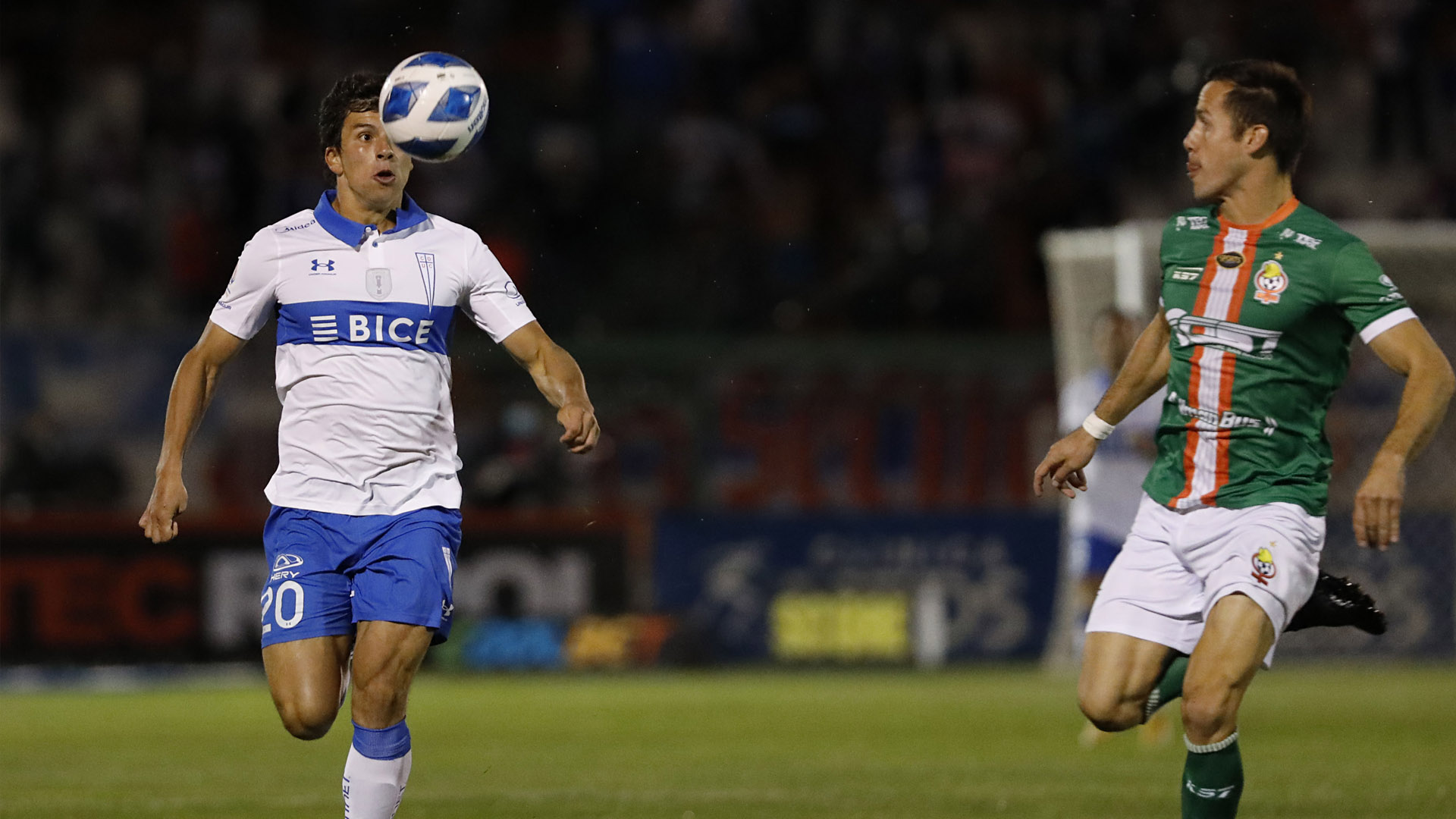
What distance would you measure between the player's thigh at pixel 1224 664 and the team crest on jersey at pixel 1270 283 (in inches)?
34.2

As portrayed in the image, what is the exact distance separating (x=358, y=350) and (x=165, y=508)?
0.74m

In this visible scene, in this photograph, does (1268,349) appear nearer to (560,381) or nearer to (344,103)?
(560,381)

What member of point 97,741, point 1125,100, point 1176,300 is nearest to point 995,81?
point 1125,100

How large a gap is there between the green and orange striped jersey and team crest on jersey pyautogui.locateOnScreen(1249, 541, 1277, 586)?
19cm

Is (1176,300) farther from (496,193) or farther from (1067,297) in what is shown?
(496,193)

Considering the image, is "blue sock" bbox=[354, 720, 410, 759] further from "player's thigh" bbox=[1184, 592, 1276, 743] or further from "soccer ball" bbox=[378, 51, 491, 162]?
"player's thigh" bbox=[1184, 592, 1276, 743]

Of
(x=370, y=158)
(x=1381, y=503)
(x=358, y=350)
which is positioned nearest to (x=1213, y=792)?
(x=1381, y=503)

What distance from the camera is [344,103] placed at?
21.6 feet

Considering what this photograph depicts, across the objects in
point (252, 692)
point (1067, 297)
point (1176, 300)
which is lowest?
point (252, 692)

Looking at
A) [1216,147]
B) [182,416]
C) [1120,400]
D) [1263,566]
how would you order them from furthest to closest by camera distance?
[1120,400]
[182,416]
[1216,147]
[1263,566]

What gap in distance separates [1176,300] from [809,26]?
1629cm

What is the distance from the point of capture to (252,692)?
1605cm

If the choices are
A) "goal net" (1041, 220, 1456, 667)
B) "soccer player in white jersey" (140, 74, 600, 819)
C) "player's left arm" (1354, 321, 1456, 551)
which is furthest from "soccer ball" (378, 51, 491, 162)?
"goal net" (1041, 220, 1456, 667)

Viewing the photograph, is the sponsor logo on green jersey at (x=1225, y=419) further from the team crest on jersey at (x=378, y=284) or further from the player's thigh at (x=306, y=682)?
the player's thigh at (x=306, y=682)
